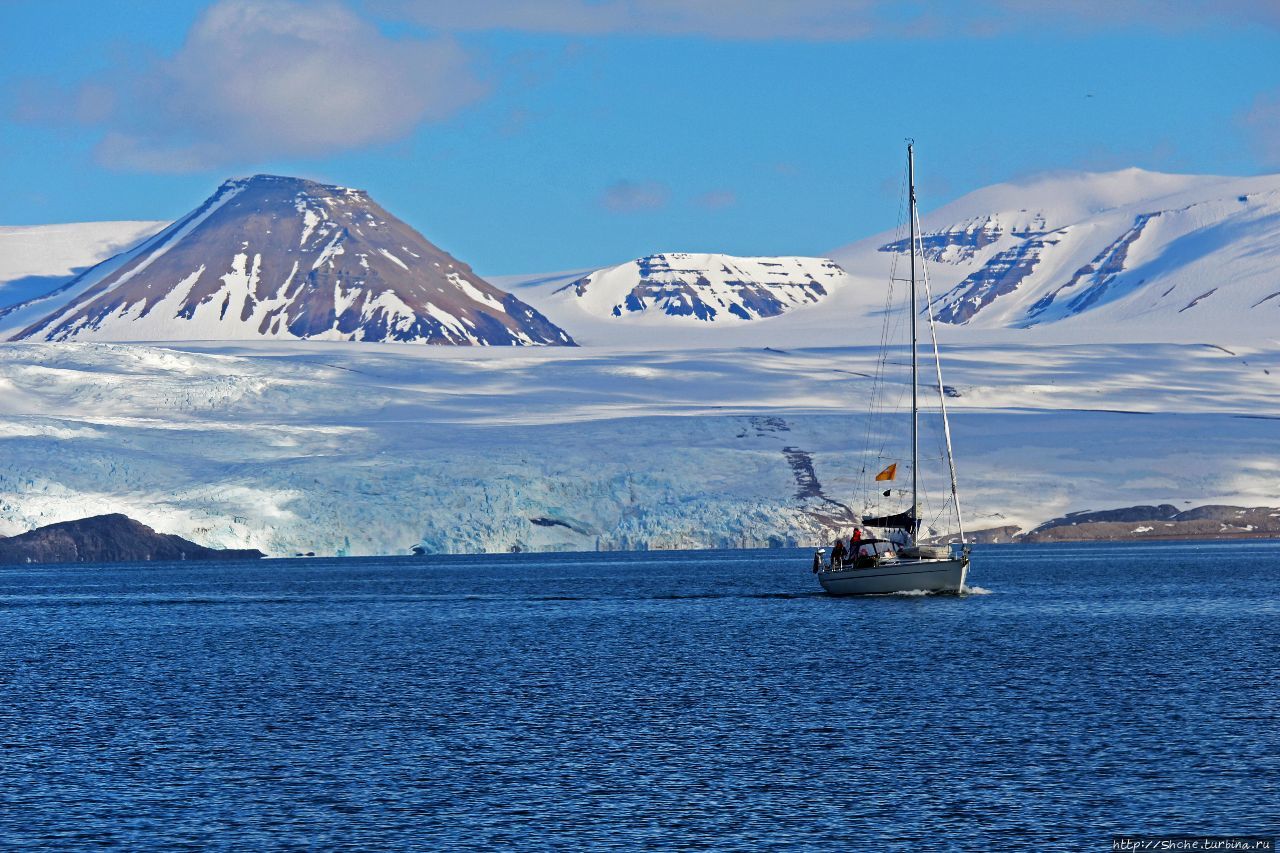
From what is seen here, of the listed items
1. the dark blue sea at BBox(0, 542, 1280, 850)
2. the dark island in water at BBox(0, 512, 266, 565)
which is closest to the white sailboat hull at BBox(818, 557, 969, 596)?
the dark blue sea at BBox(0, 542, 1280, 850)

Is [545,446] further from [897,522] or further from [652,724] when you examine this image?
[652,724]

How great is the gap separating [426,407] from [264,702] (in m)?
119

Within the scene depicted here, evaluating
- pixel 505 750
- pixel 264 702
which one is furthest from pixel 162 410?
pixel 505 750

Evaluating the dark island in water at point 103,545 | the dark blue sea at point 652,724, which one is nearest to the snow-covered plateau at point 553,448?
the dark island in water at point 103,545

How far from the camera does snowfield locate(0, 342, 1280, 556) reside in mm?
110312

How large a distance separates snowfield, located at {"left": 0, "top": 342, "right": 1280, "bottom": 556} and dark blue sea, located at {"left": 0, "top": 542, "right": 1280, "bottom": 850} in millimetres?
37946

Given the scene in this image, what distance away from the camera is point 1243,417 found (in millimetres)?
143625

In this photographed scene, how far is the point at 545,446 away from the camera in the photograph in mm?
126938

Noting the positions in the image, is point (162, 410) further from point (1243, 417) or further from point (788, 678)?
point (788, 678)

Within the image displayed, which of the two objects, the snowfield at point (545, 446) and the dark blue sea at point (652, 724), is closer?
the dark blue sea at point (652, 724)

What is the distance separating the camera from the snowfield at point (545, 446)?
362ft

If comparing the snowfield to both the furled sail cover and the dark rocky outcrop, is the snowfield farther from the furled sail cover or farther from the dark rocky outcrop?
the furled sail cover

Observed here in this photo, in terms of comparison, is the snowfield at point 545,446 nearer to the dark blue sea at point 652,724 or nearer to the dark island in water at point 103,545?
the dark island in water at point 103,545

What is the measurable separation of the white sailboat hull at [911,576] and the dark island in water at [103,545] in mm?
50822
